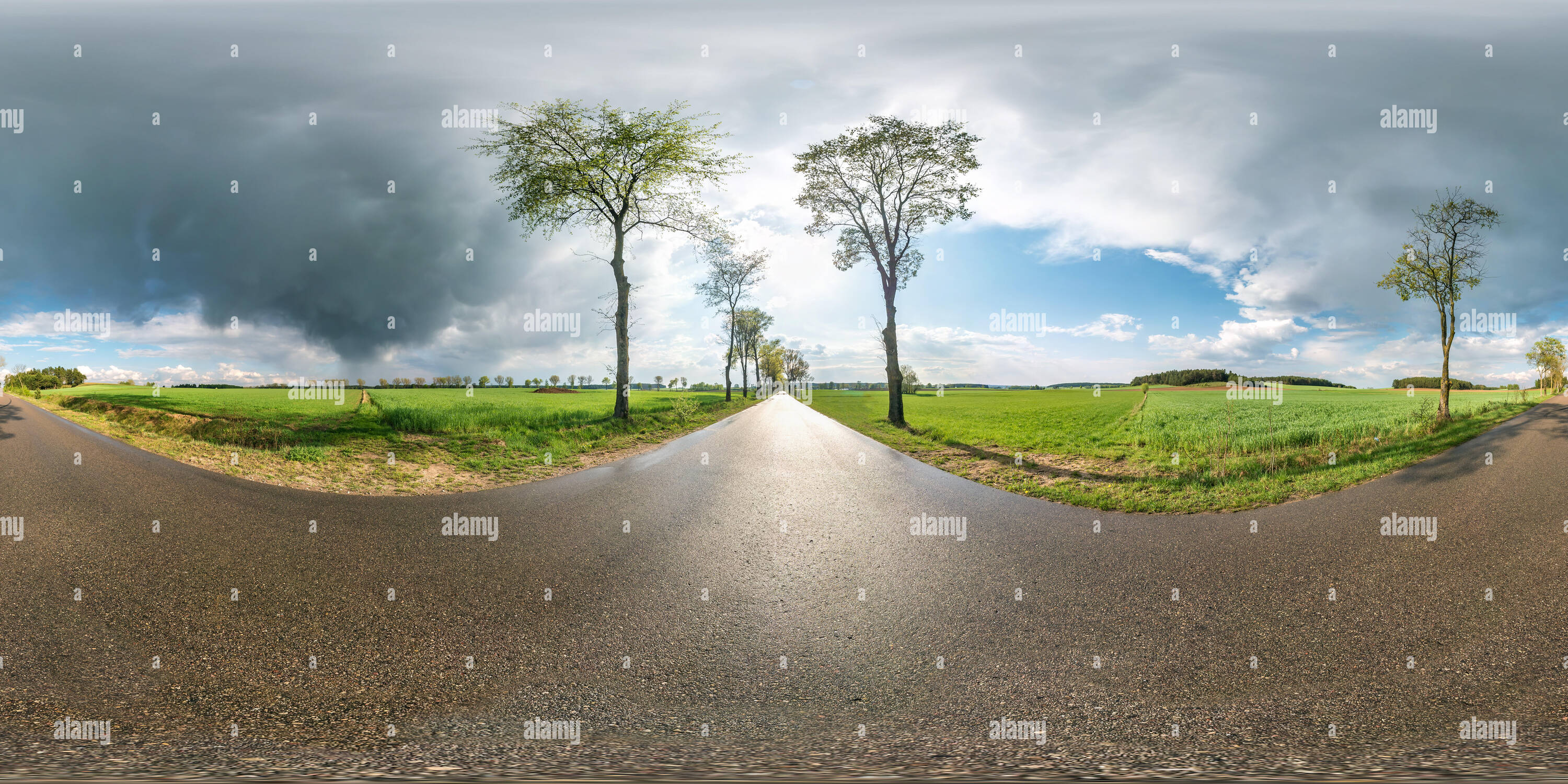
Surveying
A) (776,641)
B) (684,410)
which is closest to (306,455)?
(776,641)

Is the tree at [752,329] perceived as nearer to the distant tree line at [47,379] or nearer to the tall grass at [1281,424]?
the tall grass at [1281,424]

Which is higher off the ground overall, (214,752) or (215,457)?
(215,457)

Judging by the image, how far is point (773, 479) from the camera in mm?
12945

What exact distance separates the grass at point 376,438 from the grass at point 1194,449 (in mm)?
10112

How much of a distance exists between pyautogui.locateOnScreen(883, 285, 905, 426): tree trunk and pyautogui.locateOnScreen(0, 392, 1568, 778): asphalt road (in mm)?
15979

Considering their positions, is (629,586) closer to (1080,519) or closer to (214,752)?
(214,752)

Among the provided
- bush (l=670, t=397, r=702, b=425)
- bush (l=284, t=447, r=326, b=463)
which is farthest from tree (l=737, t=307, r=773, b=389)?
bush (l=284, t=447, r=326, b=463)

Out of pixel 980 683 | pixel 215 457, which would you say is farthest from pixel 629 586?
pixel 215 457

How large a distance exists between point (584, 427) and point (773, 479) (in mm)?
10374

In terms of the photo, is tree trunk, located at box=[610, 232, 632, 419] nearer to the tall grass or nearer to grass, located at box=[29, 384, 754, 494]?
grass, located at box=[29, 384, 754, 494]

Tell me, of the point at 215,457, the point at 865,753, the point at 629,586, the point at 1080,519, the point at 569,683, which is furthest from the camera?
the point at 215,457

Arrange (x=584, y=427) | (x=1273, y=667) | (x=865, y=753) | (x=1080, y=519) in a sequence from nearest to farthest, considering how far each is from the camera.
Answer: (x=865, y=753) < (x=1273, y=667) < (x=1080, y=519) < (x=584, y=427)

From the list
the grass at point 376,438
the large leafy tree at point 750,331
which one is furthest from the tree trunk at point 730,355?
the grass at point 376,438

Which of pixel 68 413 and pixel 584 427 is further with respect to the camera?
pixel 68 413
